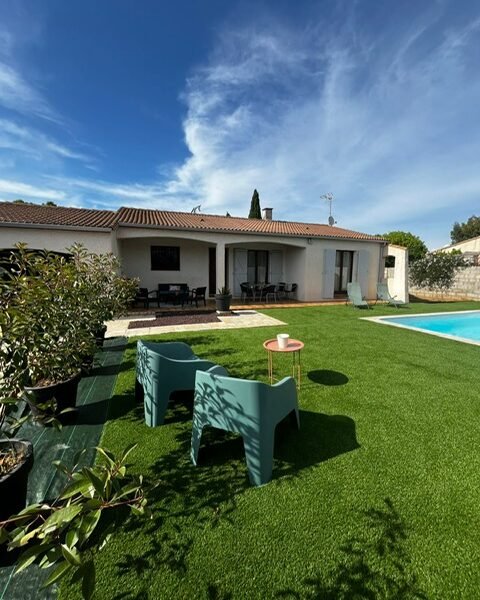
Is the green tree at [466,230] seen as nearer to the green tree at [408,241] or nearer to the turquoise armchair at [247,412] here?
the green tree at [408,241]

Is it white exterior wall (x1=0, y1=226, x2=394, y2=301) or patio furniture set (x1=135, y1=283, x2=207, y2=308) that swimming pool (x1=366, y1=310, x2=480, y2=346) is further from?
patio furniture set (x1=135, y1=283, x2=207, y2=308)

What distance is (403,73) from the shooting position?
8320 millimetres

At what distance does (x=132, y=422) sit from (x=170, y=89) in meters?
12.9

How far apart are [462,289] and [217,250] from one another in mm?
16242

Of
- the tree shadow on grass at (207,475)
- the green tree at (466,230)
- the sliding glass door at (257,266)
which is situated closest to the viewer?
the tree shadow on grass at (207,475)

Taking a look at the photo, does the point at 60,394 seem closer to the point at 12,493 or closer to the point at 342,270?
the point at 12,493

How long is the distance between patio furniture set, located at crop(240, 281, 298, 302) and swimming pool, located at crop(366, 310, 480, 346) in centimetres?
550

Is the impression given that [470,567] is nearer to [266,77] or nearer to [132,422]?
[132,422]

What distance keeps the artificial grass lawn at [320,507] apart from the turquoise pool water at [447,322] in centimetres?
623

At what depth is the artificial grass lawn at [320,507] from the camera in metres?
1.77

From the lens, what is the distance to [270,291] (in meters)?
14.7

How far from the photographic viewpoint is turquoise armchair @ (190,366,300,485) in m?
2.43

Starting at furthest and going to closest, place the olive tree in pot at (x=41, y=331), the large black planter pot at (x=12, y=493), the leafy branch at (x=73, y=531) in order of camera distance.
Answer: the olive tree in pot at (x=41, y=331)
the large black planter pot at (x=12, y=493)
the leafy branch at (x=73, y=531)

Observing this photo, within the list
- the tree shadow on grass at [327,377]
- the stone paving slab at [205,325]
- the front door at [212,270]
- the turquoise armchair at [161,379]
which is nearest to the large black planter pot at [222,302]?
the stone paving slab at [205,325]
